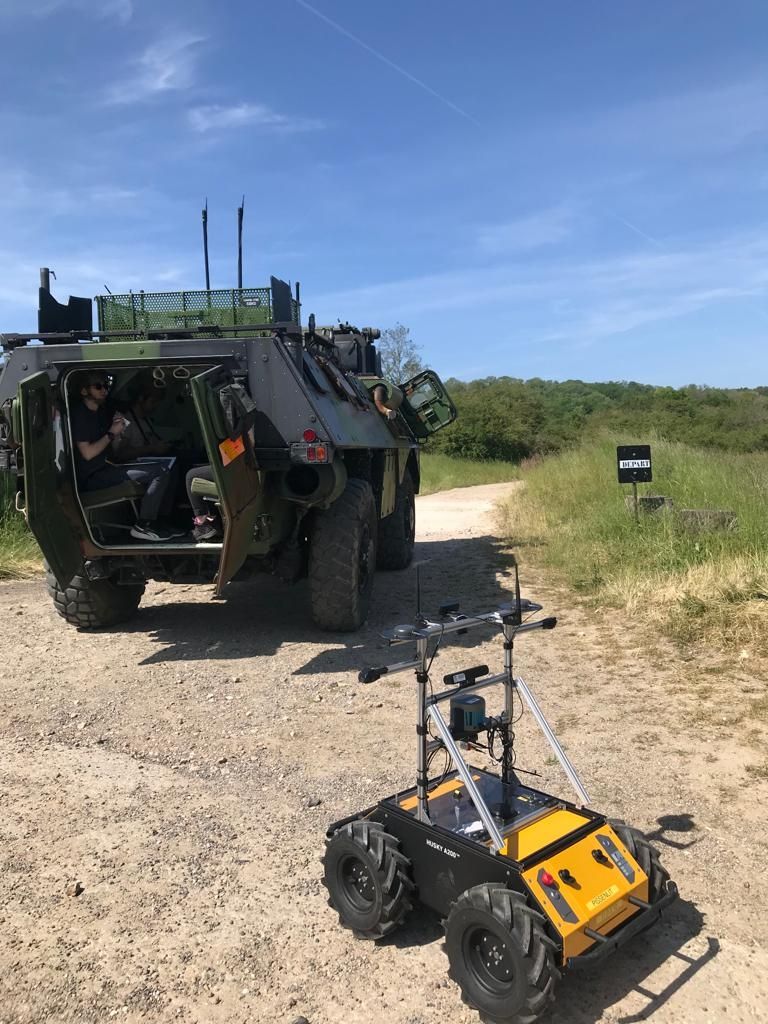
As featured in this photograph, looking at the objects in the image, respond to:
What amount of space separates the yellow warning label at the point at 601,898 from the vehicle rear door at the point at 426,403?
810cm

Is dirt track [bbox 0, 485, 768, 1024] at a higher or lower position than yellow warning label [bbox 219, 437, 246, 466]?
lower

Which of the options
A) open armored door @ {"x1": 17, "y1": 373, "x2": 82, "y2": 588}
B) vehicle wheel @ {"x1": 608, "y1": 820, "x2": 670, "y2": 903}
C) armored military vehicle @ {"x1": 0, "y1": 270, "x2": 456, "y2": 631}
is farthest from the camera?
armored military vehicle @ {"x1": 0, "y1": 270, "x2": 456, "y2": 631}

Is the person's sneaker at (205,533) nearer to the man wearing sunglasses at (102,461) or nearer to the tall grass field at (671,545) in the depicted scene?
the man wearing sunglasses at (102,461)

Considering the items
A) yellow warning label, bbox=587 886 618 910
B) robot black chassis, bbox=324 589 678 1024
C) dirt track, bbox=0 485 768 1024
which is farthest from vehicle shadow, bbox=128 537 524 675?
yellow warning label, bbox=587 886 618 910

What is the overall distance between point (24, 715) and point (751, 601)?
4.86 meters

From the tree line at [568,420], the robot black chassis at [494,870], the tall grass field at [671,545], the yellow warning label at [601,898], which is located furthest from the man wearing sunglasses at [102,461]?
the tree line at [568,420]

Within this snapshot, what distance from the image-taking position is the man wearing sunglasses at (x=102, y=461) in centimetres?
611

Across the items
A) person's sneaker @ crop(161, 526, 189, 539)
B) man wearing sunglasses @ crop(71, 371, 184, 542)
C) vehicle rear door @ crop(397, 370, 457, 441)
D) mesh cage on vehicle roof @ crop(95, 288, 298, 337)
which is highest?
mesh cage on vehicle roof @ crop(95, 288, 298, 337)

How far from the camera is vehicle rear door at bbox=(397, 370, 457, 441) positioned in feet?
34.0

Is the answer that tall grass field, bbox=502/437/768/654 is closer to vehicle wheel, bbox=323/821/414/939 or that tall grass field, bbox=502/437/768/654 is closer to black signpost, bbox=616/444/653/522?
black signpost, bbox=616/444/653/522

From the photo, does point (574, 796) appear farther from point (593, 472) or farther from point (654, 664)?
point (593, 472)

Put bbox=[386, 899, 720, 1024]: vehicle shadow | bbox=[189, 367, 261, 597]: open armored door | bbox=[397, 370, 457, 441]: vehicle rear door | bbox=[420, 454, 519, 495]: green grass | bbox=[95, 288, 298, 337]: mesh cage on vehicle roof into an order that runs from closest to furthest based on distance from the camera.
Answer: bbox=[386, 899, 720, 1024]: vehicle shadow
bbox=[189, 367, 261, 597]: open armored door
bbox=[95, 288, 298, 337]: mesh cage on vehicle roof
bbox=[397, 370, 457, 441]: vehicle rear door
bbox=[420, 454, 519, 495]: green grass

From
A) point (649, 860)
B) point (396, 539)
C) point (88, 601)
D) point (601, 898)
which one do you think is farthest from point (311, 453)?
point (396, 539)

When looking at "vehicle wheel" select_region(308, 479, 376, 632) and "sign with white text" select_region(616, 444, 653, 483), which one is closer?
"vehicle wheel" select_region(308, 479, 376, 632)
